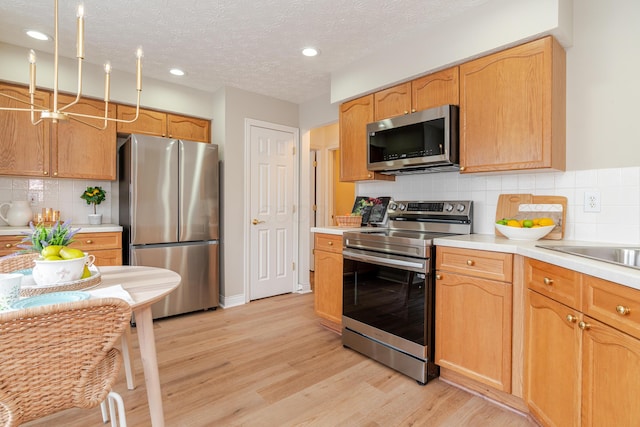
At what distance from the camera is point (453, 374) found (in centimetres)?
207

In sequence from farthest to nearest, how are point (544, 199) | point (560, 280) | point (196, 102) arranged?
point (196, 102)
point (544, 199)
point (560, 280)

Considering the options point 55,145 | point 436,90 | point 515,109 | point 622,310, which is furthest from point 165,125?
point 622,310

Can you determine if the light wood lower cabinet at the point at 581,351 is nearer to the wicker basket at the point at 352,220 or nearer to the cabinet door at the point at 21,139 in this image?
the wicker basket at the point at 352,220

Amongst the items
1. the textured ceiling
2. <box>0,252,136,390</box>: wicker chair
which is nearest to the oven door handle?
<box>0,252,136,390</box>: wicker chair

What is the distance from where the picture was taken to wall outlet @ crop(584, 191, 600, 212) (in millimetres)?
1934

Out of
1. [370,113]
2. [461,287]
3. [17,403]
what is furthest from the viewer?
[370,113]

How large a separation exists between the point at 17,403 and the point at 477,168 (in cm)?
241

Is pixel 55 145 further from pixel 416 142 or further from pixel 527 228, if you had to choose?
pixel 527 228

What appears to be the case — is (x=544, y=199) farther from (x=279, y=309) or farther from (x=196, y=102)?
(x=196, y=102)

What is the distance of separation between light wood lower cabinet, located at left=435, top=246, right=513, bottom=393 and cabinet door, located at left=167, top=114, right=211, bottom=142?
295 centimetres

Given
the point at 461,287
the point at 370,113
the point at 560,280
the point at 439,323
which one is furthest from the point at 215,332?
the point at 560,280

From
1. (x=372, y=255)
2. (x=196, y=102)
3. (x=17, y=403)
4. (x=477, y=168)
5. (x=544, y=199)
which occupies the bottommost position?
(x=17, y=403)

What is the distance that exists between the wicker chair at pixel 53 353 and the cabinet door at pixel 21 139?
8.63ft

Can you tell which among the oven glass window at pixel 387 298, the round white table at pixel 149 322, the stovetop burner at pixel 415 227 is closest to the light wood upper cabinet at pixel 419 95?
the stovetop burner at pixel 415 227
